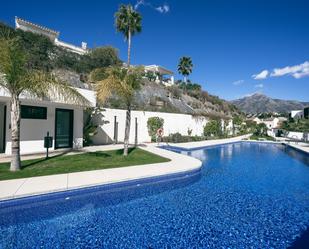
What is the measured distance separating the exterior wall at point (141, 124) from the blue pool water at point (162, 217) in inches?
360

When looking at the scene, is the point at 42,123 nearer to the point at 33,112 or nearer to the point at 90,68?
the point at 33,112

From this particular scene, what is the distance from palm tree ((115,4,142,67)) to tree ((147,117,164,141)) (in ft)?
22.8

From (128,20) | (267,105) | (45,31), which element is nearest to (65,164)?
(128,20)

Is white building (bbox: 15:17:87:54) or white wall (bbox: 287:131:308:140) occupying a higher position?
white building (bbox: 15:17:87:54)

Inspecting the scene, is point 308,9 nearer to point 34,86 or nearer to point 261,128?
point 261,128

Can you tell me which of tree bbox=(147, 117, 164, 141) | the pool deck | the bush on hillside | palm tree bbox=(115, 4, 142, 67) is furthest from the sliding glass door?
the bush on hillside

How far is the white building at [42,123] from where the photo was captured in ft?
32.1

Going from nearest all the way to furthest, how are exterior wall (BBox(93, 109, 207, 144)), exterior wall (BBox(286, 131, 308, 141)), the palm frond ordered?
the palm frond → exterior wall (BBox(93, 109, 207, 144)) → exterior wall (BBox(286, 131, 308, 141))

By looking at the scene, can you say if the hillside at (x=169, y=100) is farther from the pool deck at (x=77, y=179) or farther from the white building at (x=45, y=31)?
the white building at (x=45, y=31)

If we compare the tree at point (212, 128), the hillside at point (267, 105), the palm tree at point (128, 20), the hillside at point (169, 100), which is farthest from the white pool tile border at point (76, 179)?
the hillside at point (267, 105)

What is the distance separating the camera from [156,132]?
61.7 ft

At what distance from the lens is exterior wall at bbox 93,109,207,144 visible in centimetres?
1548

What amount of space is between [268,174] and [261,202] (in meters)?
3.89

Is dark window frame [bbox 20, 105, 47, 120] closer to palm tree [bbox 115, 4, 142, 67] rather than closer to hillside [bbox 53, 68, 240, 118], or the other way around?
hillside [bbox 53, 68, 240, 118]
